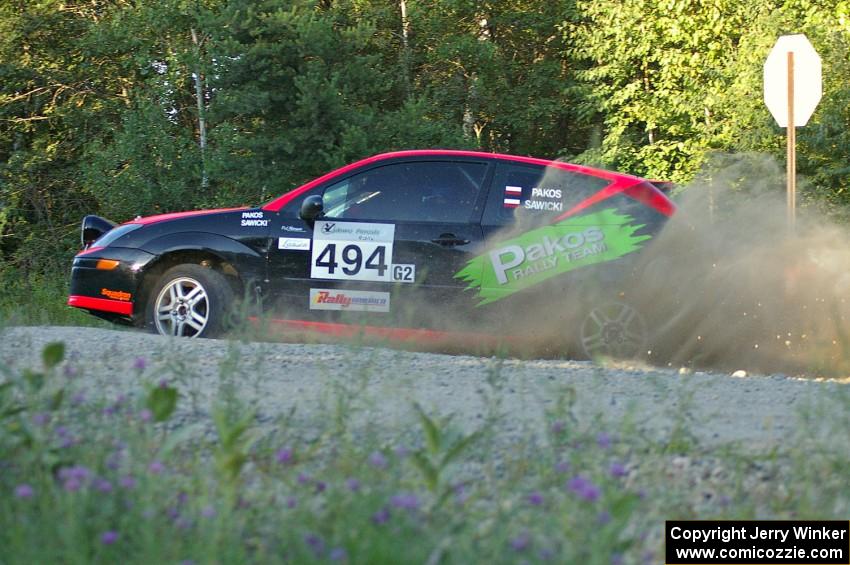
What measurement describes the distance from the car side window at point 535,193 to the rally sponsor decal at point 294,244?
1418mm

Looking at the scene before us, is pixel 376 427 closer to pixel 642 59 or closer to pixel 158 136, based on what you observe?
pixel 158 136

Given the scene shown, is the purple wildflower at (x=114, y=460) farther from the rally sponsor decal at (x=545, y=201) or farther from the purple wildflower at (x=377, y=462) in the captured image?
the rally sponsor decal at (x=545, y=201)

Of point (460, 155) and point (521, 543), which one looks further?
point (460, 155)

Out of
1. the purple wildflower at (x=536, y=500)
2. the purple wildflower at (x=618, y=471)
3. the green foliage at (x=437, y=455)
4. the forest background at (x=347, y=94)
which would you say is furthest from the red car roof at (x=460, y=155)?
the forest background at (x=347, y=94)

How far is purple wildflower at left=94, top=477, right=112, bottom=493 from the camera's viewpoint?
134 inches

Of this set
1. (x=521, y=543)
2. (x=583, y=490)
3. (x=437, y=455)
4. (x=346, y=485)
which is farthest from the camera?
(x=437, y=455)

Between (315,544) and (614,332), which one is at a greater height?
(614,332)

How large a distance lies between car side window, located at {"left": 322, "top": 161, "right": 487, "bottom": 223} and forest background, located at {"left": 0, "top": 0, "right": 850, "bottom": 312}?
6.42m

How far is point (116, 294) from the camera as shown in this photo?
8.88 metres

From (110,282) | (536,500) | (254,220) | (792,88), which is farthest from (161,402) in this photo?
(792,88)

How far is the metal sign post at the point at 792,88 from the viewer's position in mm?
11312

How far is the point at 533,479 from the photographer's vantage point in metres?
3.99

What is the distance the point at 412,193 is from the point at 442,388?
3338mm

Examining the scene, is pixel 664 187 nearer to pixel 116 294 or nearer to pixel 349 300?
pixel 349 300
